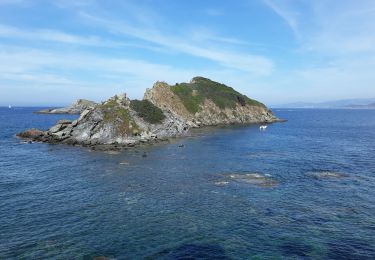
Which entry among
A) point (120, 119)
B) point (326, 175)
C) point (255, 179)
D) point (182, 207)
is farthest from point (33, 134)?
point (326, 175)

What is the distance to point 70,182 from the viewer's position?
2606 inches

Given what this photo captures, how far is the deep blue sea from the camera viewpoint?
1526 inches

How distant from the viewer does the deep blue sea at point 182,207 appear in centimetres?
3875

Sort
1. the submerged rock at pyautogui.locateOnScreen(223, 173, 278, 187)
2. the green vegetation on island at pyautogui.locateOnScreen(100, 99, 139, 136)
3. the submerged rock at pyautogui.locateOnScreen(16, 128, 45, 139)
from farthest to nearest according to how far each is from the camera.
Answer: the submerged rock at pyautogui.locateOnScreen(16, 128, 45, 139) < the green vegetation on island at pyautogui.locateOnScreen(100, 99, 139, 136) < the submerged rock at pyautogui.locateOnScreen(223, 173, 278, 187)

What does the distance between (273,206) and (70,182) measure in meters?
38.4

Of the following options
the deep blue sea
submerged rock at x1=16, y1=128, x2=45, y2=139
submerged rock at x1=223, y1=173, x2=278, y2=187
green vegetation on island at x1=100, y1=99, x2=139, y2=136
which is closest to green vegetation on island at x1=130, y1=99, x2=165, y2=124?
green vegetation on island at x1=100, y1=99, x2=139, y2=136

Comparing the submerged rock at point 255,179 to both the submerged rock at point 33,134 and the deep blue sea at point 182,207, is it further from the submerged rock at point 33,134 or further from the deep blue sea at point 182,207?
the submerged rock at point 33,134

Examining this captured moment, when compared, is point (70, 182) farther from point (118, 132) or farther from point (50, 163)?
point (118, 132)

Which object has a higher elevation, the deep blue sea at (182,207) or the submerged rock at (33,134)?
the submerged rock at (33,134)

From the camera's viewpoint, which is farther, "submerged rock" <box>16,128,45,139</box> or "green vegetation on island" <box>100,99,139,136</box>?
"submerged rock" <box>16,128,45,139</box>

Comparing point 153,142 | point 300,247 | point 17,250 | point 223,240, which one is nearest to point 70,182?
point 17,250

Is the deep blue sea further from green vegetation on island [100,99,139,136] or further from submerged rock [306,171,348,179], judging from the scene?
green vegetation on island [100,99,139,136]

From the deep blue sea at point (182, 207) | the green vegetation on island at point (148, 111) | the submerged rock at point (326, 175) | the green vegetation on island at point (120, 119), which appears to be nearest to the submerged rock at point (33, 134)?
the green vegetation on island at point (120, 119)

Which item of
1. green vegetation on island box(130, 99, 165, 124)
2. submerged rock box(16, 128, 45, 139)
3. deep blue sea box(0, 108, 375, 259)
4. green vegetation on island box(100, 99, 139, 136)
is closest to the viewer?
deep blue sea box(0, 108, 375, 259)
